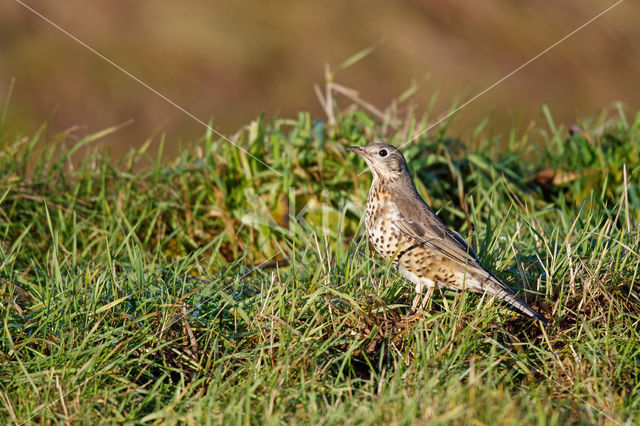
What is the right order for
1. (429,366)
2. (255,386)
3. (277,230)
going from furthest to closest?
(277,230) → (429,366) → (255,386)

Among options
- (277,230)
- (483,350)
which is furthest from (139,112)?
(483,350)

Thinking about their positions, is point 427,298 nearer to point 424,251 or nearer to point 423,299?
point 423,299

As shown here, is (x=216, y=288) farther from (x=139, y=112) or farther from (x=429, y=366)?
(x=139, y=112)

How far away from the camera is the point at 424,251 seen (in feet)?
11.8

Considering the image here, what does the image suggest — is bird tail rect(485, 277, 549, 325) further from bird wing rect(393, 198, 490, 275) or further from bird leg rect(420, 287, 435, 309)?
bird leg rect(420, 287, 435, 309)

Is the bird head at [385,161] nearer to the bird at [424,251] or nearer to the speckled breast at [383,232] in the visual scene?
the bird at [424,251]

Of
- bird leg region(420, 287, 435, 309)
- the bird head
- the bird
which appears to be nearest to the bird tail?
the bird

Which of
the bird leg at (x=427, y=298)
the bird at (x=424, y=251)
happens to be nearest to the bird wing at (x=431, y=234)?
the bird at (x=424, y=251)

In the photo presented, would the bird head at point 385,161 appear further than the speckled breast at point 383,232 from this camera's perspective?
Yes

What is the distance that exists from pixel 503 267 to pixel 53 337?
215cm

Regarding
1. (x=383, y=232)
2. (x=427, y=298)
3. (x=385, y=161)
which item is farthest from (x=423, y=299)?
(x=385, y=161)

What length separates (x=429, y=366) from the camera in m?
3.07

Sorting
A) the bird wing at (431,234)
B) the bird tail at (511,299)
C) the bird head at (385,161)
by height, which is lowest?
the bird tail at (511,299)

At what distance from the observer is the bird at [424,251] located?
3.45m
